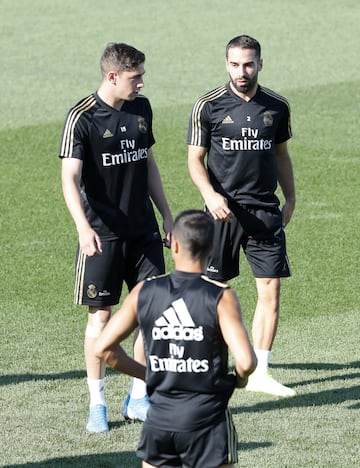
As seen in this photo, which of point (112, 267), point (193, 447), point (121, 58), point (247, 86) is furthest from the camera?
point (247, 86)

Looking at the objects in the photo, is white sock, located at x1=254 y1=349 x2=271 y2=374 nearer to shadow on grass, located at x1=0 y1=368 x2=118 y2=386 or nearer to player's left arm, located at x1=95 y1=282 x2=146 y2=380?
shadow on grass, located at x1=0 y1=368 x2=118 y2=386

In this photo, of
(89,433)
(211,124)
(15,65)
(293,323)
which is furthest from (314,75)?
(89,433)

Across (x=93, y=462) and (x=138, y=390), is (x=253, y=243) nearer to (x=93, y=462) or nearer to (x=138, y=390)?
(x=138, y=390)

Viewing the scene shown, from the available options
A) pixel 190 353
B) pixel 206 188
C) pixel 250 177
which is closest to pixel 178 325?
pixel 190 353

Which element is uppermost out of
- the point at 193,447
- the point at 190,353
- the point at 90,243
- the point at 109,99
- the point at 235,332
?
the point at 109,99

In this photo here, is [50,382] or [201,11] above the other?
[201,11]

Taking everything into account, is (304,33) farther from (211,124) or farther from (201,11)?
(211,124)

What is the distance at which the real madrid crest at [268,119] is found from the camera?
29.3 ft

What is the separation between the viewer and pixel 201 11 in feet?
101

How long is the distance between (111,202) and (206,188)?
2.72ft

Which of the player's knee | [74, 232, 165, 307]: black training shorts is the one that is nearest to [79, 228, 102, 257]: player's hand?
[74, 232, 165, 307]: black training shorts

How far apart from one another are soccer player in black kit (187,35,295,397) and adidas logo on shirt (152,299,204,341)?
3387 mm

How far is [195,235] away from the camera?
5.50 metres

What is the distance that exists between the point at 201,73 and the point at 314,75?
91.2 inches
